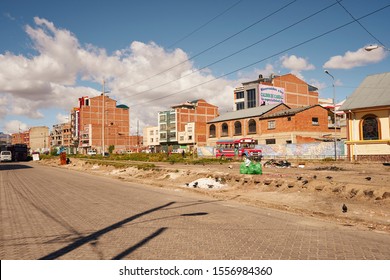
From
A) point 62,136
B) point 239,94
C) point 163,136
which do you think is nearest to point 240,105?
point 239,94

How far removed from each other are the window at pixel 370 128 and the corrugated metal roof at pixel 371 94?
1.46 m

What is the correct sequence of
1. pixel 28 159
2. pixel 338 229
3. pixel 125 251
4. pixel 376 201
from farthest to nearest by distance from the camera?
pixel 28 159 < pixel 376 201 < pixel 338 229 < pixel 125 251

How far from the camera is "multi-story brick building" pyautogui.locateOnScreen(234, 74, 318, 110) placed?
82975mm

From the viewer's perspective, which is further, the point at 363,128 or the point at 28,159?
the point at 28,159

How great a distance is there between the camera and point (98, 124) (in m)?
115

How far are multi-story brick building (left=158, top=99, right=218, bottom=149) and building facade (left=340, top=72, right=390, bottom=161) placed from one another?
55045mm

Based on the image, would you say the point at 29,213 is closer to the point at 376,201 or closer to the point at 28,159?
the point at 376,201

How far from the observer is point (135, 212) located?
423 inches

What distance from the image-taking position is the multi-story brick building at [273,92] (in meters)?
83.0

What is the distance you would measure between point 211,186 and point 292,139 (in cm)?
3570

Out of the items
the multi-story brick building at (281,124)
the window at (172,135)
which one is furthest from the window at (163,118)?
the multi-story brick building at (281,124)

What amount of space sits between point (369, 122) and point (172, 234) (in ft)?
102

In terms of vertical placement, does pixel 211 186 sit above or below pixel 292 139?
below
